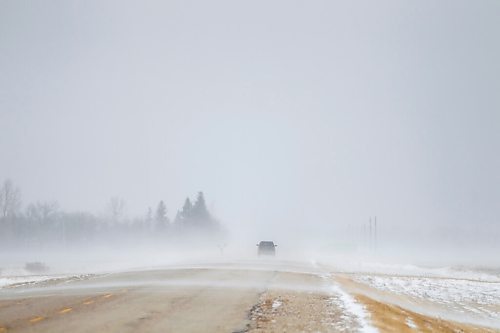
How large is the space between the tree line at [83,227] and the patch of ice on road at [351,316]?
4253 inches

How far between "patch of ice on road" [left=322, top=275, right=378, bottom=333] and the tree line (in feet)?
354

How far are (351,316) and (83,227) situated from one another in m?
137

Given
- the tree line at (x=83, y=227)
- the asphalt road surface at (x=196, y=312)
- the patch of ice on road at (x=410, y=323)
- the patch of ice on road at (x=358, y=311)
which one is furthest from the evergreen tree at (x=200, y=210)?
the patch of ice on road at (x=410, y=323)

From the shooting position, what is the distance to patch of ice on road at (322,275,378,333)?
41.1ft

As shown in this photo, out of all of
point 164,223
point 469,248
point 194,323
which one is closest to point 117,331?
point 194,323

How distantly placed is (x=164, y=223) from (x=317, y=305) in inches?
4847

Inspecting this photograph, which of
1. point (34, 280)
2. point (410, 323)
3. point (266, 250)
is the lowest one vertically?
point (410, 323)

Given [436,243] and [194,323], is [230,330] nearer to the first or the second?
[194,323]

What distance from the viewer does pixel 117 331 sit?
36.9 ft

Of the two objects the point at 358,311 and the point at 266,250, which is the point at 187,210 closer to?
the point at 266,250

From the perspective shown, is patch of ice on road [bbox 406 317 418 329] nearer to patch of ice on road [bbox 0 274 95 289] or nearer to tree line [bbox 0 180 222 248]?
patch of ice on road [bbox 0 274 95 289]

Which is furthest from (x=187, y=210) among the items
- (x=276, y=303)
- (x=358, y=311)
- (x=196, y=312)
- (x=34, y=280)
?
(x=196, y=312)

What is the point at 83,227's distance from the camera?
143 m

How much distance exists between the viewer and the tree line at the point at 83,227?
119m
